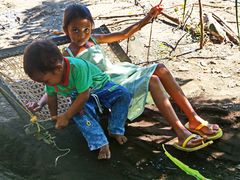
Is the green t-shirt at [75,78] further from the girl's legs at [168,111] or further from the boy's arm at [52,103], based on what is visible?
the girl's legs at [168,111]

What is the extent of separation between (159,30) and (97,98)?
8.42ft

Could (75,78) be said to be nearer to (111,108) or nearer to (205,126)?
(111,108)

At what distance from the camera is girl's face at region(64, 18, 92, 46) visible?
9.82ft

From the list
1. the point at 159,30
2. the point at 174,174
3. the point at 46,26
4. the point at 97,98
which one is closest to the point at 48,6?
the point at 46,26

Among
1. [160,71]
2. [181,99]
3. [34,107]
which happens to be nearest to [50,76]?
[34,107]

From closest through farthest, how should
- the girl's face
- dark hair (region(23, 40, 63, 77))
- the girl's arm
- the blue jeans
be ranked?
dark hair (region(23, 40, 63, 77)), the blue jeans, the girl's face, the girl's arm

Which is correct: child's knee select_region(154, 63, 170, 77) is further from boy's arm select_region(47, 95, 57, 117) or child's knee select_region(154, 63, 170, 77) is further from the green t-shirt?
boy's arm select_region(47, 95, 57, 117)

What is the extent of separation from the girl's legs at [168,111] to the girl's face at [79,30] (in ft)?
1.96

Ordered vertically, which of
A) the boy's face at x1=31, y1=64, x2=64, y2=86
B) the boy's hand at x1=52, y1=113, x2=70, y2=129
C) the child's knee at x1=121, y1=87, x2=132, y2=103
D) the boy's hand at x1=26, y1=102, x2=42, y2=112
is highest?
the boy's face at x1=31, y1=64, x2=64, y2=86

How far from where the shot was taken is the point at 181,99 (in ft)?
9.73

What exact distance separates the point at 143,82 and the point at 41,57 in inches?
31.5

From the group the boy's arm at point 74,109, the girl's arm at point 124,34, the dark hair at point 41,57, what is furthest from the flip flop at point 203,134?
the dark hair at point 41,57

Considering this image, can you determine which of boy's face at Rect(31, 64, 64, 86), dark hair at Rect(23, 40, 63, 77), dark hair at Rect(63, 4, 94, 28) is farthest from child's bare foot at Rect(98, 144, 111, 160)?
dark hair at Rect(63, 4, 94, 28)

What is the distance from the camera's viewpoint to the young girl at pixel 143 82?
9.43 feet
